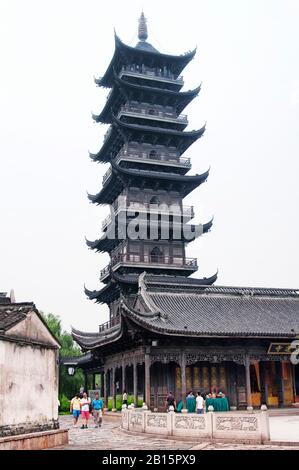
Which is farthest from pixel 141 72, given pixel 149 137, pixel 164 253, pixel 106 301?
pixel 106 301

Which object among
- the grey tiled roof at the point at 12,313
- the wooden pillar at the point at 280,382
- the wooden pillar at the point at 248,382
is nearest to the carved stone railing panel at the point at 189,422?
the grey tiled roof at the point at 12,313

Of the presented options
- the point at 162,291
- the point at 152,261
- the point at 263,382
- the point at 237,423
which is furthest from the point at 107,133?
the point at 237,423

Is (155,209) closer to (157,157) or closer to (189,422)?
(157,157)

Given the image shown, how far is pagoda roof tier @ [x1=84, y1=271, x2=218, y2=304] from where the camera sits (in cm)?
3712

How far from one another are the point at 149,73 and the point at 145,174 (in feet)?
29.9

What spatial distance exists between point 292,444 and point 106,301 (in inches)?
1191

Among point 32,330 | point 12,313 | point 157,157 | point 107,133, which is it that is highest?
point 107,133

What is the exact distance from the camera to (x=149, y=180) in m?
40.8

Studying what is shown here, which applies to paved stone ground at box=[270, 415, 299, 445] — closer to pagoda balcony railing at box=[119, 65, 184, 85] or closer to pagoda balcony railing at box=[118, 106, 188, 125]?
pagoda balcony railing at box=[118, 106, 188, 125]

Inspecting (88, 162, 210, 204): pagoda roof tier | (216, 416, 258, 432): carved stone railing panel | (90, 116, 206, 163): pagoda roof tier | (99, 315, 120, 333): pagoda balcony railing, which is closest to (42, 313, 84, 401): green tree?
(99, 315, 120, 333): pagoda balcony railing

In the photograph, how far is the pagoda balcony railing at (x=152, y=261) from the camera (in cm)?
3888

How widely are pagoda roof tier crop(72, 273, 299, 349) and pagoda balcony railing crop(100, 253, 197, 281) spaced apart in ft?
17.9

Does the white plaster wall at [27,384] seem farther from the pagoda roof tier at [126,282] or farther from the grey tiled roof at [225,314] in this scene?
the pagoda roof tier at [126,282]
